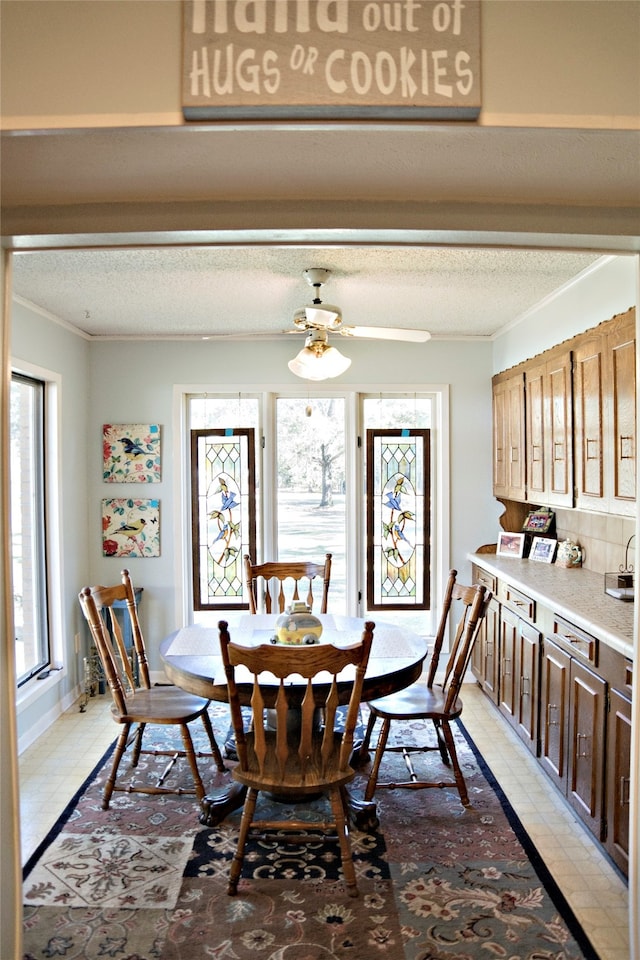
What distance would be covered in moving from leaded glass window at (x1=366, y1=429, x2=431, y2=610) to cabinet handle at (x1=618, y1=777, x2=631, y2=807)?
2499 mm

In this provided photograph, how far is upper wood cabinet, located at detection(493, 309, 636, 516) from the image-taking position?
8.98ft

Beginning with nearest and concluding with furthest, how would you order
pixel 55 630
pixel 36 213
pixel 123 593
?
pixel 36 213, pixel 123 593, pixel 55 630

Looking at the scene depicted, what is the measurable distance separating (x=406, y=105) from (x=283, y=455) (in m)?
3.53

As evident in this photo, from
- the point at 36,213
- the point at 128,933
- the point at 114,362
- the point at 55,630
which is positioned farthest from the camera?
the point at 114,362

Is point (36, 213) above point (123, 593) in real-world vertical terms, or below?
above

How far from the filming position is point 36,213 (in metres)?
1.73

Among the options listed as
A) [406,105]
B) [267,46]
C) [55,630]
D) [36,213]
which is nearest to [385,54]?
[406,105]

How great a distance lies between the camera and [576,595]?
3.05 metres

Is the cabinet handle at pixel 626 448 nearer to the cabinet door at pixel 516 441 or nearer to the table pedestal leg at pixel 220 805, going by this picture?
the cabinet door at pixel 516 441

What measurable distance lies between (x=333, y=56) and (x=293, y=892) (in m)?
2.61

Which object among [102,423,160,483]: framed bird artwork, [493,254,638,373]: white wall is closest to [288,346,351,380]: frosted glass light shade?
[493,254,638,373]: white wall

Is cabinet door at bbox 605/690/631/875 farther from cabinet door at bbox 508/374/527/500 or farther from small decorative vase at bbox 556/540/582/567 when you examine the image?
cabinet door at bbox 508/374/527/500

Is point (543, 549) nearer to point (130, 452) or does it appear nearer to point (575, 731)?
point (575, 731)

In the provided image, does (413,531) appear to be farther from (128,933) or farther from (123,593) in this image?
(128,933)
